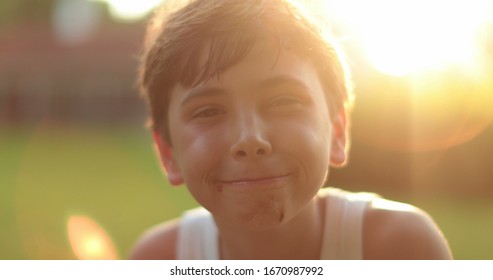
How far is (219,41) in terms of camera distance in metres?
1.33

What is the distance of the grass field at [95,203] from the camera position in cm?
369

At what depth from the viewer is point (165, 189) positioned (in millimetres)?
5832

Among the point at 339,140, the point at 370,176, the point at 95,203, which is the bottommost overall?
the point at 339,140

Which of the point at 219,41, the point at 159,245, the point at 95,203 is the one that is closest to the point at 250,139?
the point at 219,41

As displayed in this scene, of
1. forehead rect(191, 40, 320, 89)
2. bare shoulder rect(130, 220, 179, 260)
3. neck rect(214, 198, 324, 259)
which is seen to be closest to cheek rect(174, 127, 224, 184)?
forehead rect(191, 40, 320, 89)

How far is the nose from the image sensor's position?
121cm

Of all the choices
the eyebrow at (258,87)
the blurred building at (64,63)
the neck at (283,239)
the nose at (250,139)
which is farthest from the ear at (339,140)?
the blurred building at (64,63)

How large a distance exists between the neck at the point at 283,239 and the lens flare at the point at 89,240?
5.59 feet

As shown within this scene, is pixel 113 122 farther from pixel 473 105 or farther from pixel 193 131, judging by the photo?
pixel 193 131

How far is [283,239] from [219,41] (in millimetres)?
540

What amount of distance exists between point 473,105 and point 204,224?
303cm

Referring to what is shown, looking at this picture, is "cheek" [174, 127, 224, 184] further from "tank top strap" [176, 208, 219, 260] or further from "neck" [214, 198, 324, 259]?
"tank top strap" [176, 208, 219, 260]

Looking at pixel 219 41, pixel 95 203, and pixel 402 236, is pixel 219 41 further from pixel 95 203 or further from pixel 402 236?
pixel 95 203
